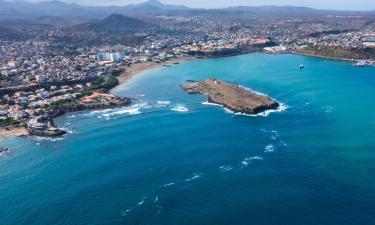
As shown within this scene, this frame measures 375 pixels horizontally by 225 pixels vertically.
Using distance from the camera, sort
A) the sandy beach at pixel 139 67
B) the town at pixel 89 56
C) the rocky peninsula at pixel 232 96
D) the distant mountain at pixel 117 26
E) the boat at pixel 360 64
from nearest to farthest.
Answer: the rocky peninsula at pixel 232 96 < the town at pixel 89 56 < the sandy beach at pixel 139 67 < the boat at pixel 360 64 < the distant mountain at pixel 117 26

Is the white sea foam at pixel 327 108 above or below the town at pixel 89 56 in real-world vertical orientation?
below

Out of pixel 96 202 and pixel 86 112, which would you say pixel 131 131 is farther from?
pixel 96 202

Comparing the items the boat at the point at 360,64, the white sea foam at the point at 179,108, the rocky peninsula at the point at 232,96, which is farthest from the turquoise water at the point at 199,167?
the boat at the point at 360,64

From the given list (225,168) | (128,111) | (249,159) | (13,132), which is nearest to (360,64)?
(128,111)

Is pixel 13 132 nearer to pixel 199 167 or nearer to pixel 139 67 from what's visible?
pixel 199 167

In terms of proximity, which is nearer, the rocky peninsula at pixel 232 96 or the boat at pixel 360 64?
the rocky peninsula at pixel 232 96

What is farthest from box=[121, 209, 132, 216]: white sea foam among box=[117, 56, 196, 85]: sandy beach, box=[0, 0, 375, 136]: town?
box=[117, 56, 196, 85]: sandy beach

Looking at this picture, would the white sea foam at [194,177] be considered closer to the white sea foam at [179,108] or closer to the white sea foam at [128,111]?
the white sea foam at [179,108]
